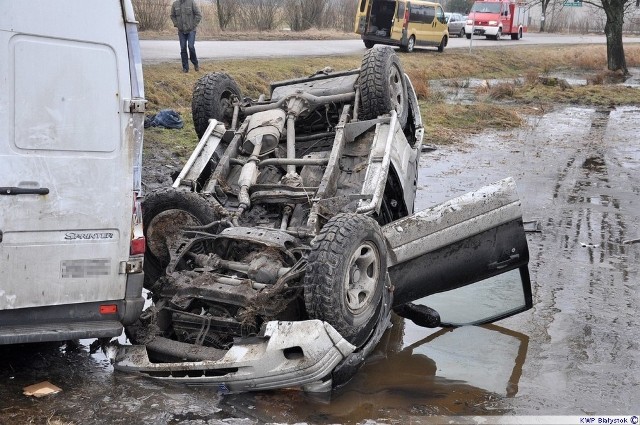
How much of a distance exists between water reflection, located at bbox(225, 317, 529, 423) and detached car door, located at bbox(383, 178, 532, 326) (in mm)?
365

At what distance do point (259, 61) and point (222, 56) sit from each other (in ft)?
4.07

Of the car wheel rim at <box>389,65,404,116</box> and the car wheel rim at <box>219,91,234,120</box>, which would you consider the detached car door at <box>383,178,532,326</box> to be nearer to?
the car wheel rim at <box>389,65,404,116</box>

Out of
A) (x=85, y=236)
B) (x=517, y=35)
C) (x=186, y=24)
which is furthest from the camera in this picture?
(x=517, y=35)

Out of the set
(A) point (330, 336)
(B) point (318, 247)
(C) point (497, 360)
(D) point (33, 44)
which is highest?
(D) point (33, 44)

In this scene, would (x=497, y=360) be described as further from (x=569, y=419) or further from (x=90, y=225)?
(x=90, y=225)

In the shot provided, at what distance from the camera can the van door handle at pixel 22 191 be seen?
14.8 feet

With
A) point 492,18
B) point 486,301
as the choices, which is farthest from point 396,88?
point 492,18

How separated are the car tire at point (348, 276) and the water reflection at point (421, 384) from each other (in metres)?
0.39

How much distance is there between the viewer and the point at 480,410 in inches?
212

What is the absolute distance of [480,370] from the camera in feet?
20.2

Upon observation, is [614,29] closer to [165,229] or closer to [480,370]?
[480,370]

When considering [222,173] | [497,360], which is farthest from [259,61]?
[497,360]

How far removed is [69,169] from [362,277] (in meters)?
1.99

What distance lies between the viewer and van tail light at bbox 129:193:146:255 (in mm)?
5008
